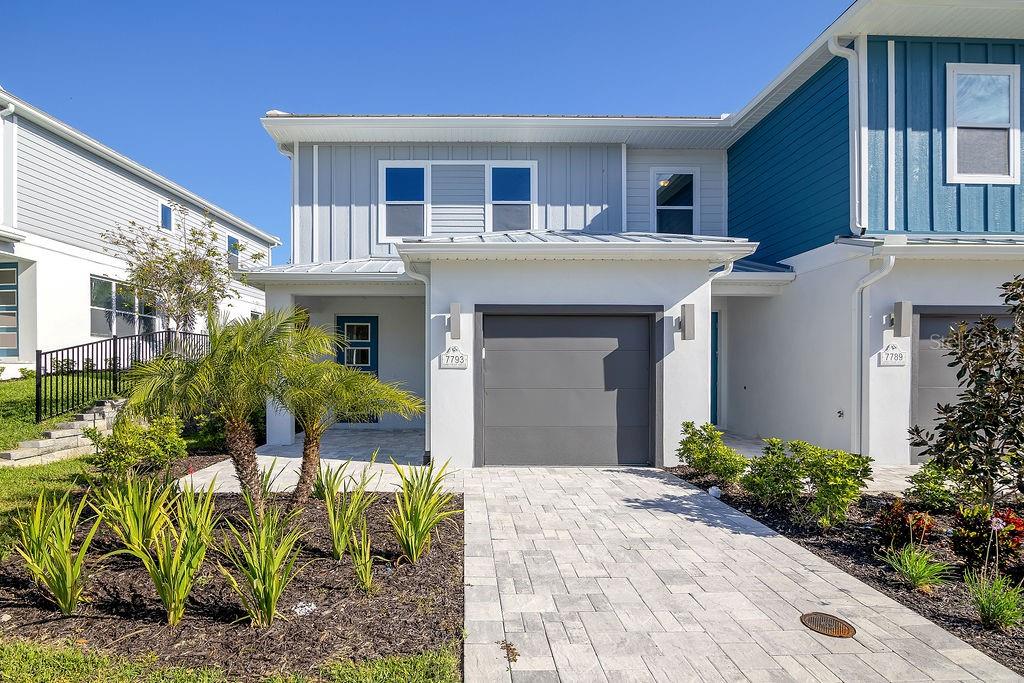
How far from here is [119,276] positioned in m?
13.9

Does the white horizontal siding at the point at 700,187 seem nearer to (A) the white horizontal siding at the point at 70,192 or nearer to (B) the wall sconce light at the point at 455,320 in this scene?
(B) the wall sconce light at the point at 455,320

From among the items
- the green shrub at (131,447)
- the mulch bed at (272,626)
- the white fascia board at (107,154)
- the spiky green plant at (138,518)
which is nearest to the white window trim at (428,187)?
the green shrub at (131,447)

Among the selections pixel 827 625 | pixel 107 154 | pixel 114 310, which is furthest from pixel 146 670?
pixel 107 154

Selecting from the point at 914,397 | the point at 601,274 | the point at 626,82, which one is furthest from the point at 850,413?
the point at 626,82

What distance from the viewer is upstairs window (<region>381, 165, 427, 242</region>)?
33.5 ft

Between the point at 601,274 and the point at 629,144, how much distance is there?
450cm

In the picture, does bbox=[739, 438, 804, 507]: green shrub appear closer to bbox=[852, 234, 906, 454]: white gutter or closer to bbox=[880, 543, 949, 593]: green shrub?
bbox=[880, 543, 949, 593]: green shrub

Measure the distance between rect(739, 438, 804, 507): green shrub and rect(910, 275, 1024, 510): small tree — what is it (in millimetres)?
1084

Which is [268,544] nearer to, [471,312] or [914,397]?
[471,312]

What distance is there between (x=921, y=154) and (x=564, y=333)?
579 cm

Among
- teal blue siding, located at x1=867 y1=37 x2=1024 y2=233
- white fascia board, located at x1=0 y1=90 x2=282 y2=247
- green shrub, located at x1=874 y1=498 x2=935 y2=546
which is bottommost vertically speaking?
green shrub, located at x1=874 y1=498 x2=935 y2=546

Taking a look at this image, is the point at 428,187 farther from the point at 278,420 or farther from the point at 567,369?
the point at 278,420

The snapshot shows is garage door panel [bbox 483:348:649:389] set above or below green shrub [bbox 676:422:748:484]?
above

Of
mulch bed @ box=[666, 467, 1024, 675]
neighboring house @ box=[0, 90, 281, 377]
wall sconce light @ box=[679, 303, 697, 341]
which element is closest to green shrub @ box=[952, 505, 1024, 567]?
mulch bed @ box=[666, 467, 1024, 675]
